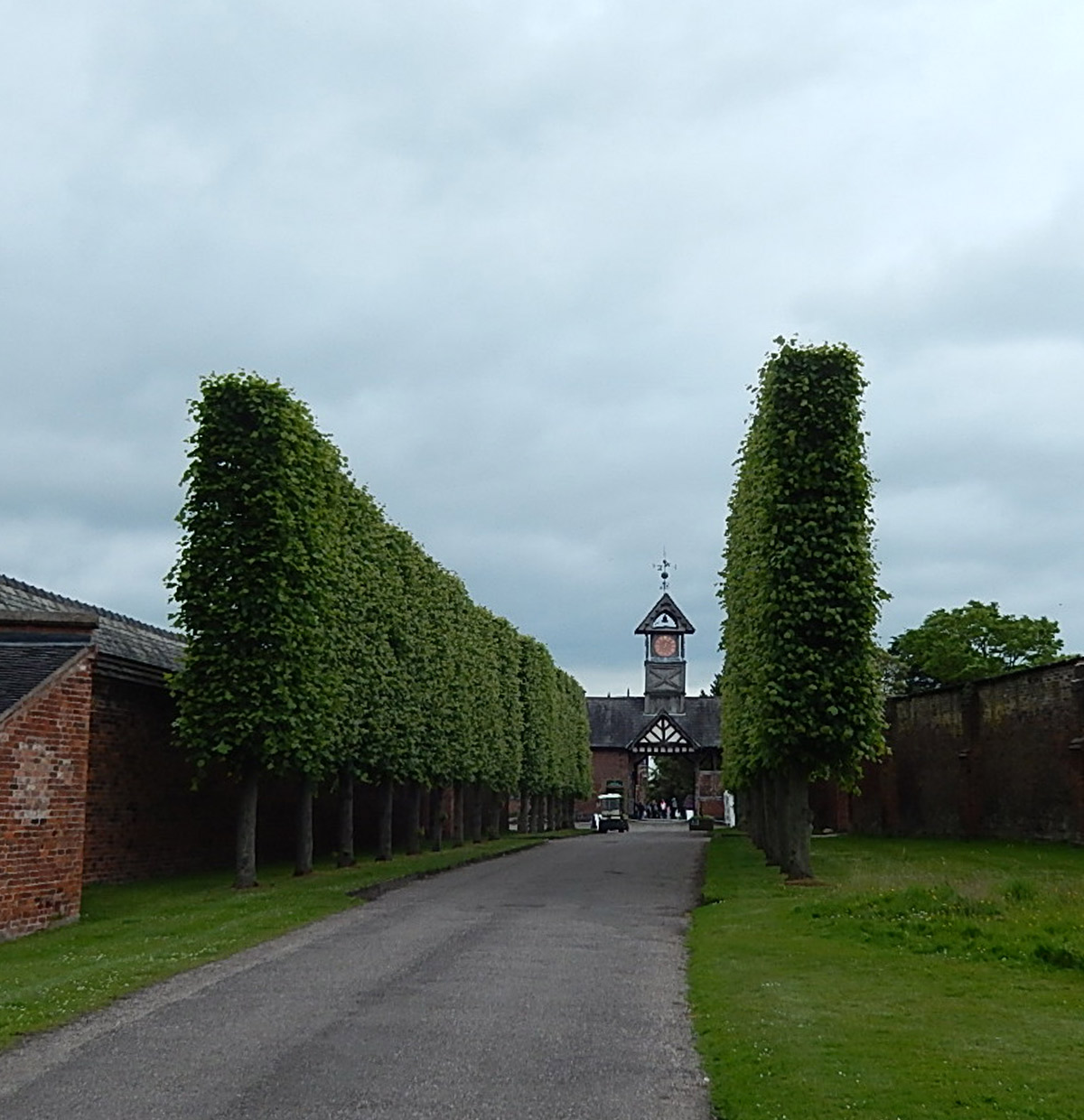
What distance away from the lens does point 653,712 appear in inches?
4515

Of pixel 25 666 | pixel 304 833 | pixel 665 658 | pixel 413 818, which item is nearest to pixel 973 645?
pixel 665 658

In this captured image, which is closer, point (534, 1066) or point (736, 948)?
point (534, 1066)

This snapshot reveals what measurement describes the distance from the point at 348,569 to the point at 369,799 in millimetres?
16203

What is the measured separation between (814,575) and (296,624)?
1071cm

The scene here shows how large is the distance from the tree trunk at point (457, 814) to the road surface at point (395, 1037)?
93.5ft

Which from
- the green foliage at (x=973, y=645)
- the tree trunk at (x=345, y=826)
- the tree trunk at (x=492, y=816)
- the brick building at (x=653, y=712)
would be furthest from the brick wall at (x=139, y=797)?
the brick building at (x=653, y=712)

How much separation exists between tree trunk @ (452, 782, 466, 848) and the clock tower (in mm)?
58638

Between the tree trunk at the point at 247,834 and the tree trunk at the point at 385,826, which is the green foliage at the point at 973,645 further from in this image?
the tree trunk at the point at 247,834

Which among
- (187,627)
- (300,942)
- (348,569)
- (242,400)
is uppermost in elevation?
(242,400)

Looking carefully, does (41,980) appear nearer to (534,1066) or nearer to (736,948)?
(534,1066)

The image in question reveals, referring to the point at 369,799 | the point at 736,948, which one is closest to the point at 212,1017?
the point at 736,948

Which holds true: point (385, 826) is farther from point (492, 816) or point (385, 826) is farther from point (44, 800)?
point (492, 816)

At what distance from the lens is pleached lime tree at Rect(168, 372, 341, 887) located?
982 inches

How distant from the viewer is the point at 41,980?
13383mm
